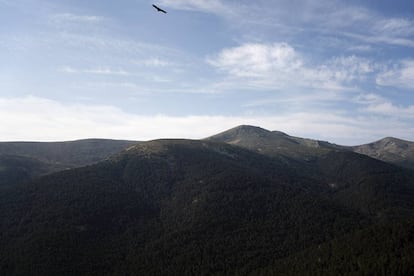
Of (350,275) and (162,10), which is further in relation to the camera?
(350,275)

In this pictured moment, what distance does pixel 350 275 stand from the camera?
654ft

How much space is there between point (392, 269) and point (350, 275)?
1944cm

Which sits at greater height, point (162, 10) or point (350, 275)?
point (162, 10)

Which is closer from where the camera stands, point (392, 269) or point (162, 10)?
point (162, 10)

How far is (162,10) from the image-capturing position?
282ft

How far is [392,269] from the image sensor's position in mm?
199875

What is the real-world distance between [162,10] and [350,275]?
160965mm

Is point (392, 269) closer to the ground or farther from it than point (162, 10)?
closer to the ground

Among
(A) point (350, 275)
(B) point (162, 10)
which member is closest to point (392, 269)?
(A) point (350, 275)

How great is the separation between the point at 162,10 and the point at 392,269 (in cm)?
16969

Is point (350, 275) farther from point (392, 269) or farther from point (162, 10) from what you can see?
point (162, 10)
